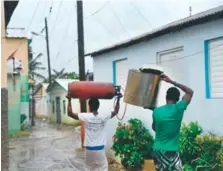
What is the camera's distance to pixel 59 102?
31484 millimetres

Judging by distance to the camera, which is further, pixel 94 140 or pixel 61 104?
pixel 61 104

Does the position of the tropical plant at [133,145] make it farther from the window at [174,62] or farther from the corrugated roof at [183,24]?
the corrugated roof at [183,24]

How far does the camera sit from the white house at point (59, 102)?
29.1 metres

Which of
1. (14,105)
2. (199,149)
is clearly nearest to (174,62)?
(199,149)

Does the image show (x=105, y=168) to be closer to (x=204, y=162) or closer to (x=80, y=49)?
(x=204, y=162)

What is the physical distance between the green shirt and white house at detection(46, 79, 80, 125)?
74.3ft

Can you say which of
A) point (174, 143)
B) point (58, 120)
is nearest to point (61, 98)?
point (58, 120)

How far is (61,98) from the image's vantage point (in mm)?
30938

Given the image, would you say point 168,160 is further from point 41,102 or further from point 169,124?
point 41,102

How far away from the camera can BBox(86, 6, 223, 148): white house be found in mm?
7410

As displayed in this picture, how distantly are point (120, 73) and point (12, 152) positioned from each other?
5.29 m

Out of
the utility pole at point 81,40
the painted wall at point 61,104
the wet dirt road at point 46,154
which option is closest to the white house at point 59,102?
the painted wall at point 61,104

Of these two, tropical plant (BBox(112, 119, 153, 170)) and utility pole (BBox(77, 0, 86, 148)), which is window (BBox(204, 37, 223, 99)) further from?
utility pole (BBox(77, 0, 86, 148))

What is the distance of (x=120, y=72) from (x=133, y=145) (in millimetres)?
2987
